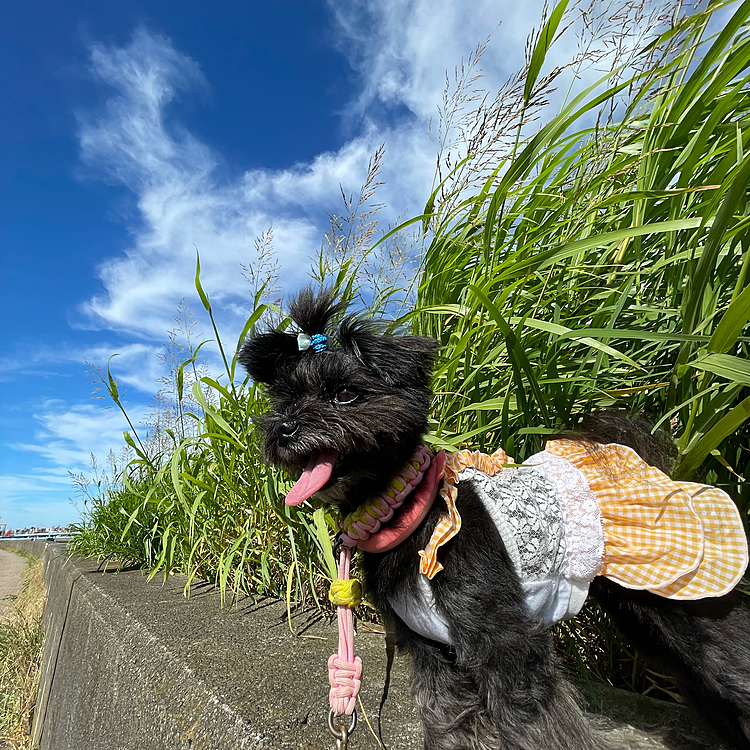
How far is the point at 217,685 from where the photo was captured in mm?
1394

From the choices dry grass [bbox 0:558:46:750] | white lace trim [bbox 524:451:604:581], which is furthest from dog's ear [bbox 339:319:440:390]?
dry grass [bbox 0:558:46:750]

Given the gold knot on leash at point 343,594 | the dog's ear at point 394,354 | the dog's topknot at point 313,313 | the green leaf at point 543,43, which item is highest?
the green leaf at point 543,43

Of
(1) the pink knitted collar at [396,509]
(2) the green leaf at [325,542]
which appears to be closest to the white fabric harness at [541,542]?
(1) the pink knitted collar at [396,509]

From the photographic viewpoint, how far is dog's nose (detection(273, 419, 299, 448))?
115 cm

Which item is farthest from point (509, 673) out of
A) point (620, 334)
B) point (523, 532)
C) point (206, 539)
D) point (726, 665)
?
point (206, 539)

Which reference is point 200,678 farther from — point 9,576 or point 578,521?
point 9,576

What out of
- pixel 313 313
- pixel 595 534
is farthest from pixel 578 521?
pixel 313 313

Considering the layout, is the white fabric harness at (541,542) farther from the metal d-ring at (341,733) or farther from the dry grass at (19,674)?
the dry grass at (19,674)

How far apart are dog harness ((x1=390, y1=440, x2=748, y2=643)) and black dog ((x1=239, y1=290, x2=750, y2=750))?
0.05 meters

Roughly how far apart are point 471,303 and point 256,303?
121cm

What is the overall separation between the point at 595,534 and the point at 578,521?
0.05 m

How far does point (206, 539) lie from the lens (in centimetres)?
277

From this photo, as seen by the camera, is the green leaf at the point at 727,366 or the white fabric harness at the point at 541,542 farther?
the white fabric harness at the point at 541,542

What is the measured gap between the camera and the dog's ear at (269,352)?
4.51 ft
